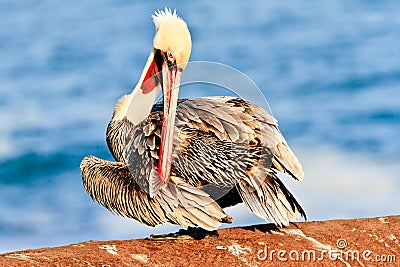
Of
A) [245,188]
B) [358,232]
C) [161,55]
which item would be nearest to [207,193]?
[245,188]

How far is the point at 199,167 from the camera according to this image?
729 cm

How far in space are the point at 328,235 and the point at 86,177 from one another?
264 centimetres

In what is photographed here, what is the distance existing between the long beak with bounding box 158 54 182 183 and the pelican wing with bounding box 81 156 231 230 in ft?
0.62

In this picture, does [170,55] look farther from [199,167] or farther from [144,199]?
[144,199]

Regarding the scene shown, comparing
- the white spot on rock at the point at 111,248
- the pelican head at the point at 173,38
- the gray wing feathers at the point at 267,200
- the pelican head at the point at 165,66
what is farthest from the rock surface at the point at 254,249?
the pelican head at the point at 173,38

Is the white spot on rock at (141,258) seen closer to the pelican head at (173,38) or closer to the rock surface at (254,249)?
the rock surface at (254,249)

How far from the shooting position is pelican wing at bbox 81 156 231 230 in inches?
281

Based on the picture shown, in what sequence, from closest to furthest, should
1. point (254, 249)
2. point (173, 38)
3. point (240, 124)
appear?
point (254, 249) → point (240, 124) → point (173, 38)

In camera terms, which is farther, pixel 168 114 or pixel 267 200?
pixel 168 114

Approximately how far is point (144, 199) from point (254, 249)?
129 centimetres

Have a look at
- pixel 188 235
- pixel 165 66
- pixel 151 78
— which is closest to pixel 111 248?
pixel 188 235

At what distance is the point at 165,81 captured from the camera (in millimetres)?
8312

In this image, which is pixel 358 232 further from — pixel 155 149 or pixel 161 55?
pixel 161 55

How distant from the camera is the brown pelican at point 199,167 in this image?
7262 mm
